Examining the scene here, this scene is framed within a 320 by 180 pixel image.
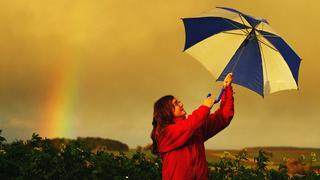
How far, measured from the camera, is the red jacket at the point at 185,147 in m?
5.78

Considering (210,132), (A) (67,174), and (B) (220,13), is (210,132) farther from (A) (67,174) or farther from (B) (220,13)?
(A) (67,174)

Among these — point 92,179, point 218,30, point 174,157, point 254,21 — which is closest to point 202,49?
point 218,30

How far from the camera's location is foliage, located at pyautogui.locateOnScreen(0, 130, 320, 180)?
8.62m

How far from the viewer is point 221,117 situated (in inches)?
247

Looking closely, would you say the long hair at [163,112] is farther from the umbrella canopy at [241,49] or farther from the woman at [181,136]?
the umbrella canopy at [241,49]

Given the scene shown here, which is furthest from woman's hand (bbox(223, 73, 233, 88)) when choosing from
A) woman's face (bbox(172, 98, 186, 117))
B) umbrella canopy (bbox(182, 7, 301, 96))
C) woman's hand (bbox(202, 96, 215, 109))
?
woman's face (bbox(172, 98, 186, 117))

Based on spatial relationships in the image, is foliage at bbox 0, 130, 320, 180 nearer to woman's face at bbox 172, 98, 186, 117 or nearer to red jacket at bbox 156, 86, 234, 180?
red jacket at bbox 156, 86, 234, 180

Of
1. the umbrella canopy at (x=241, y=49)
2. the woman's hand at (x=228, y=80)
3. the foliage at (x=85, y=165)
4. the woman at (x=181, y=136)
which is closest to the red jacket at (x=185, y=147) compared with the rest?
the woman at (x=181, y=136)

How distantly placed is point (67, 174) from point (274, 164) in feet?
12.8

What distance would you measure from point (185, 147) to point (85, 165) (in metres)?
3.39

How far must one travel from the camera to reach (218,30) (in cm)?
725

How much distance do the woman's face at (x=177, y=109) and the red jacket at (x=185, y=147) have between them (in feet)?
0.19

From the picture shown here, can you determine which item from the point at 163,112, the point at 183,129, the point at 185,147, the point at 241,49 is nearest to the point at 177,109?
the point at 163,112

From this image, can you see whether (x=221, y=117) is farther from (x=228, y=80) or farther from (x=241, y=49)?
(x=241, y=49)
